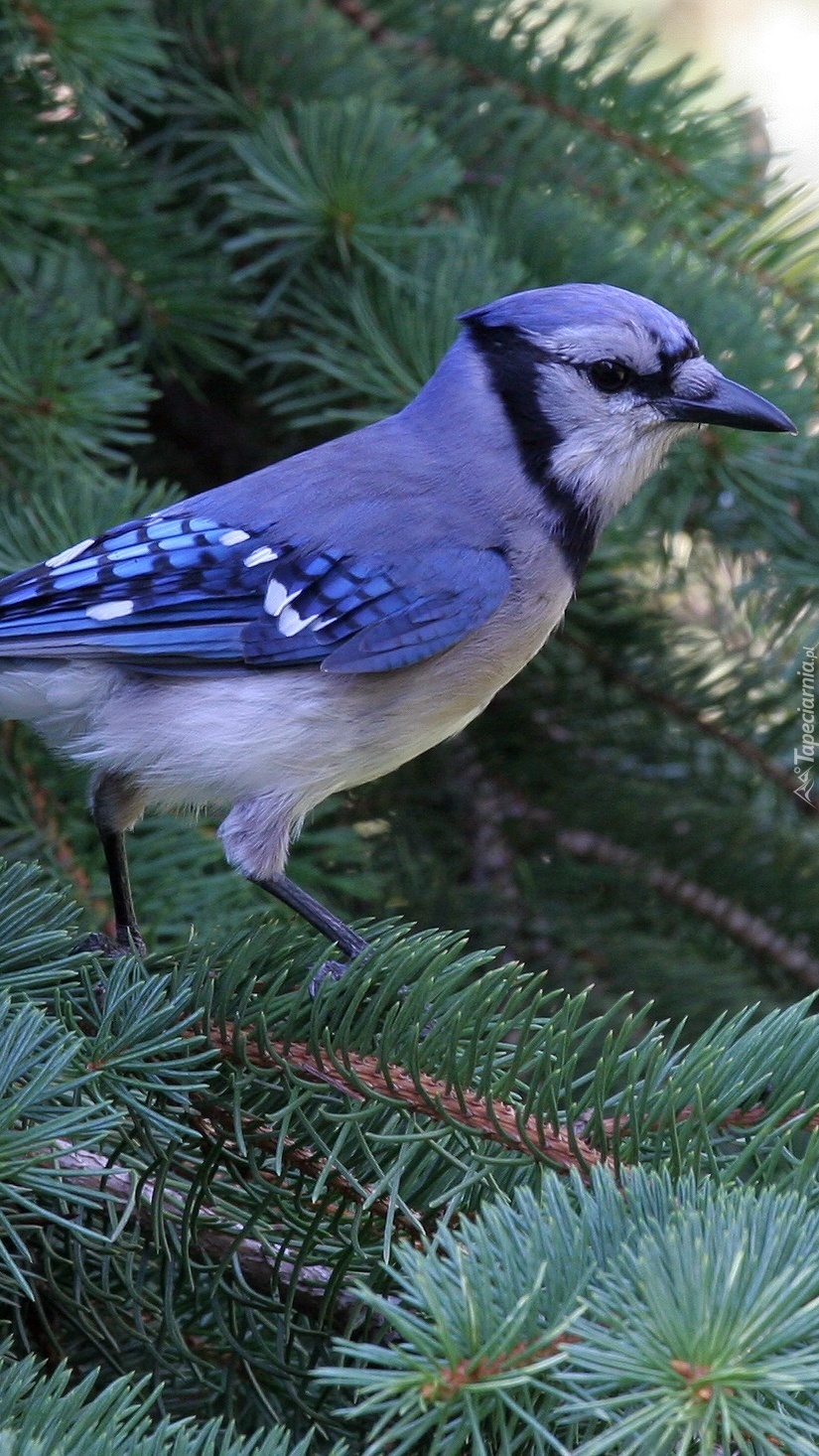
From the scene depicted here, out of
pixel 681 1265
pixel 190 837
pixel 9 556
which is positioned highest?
pixel 681 1265

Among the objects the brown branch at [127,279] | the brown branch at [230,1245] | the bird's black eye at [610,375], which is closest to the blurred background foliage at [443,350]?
the brown branch at [127,279]

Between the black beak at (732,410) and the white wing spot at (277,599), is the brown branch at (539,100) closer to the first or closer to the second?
the black beak at (732,410)

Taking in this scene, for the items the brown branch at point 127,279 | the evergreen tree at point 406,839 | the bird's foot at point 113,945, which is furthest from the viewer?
the brown branch at point 127,279

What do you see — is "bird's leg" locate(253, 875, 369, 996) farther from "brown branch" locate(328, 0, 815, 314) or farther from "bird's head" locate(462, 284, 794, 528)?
"brown branch" locate(328, 0, 815, 314)

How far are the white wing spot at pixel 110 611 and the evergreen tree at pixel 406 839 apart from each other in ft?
0.41

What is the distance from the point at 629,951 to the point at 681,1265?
974mm

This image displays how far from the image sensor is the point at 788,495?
1.52m

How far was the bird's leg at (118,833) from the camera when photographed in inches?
50.5

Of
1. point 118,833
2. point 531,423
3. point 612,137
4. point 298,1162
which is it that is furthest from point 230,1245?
point 612,137

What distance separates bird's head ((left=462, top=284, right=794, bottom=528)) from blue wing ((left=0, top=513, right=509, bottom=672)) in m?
0.16

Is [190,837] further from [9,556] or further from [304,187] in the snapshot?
[304,187]

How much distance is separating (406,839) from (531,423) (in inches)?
19.1

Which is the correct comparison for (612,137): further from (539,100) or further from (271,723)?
(271,723)

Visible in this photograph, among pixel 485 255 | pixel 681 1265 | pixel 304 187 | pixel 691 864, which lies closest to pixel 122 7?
pixel 304 187
